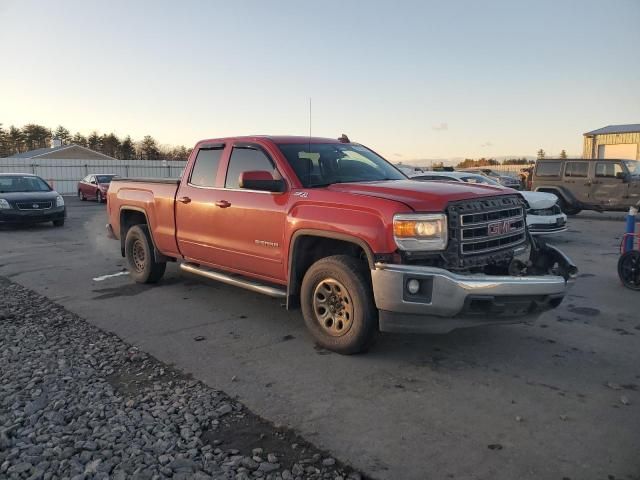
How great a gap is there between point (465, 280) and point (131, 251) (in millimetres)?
5311

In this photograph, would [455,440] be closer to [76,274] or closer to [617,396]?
[617,396]

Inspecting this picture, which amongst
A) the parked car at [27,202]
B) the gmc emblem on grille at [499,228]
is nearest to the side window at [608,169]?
the gmc emblem on grille at [499,228]

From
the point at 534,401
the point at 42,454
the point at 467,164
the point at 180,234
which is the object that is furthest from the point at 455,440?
the point at 467,164

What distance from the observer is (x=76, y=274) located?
27.6 feet

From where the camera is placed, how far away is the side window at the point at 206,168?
623cm

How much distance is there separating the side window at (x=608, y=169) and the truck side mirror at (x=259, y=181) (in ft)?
48.4

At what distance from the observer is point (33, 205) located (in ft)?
47.5

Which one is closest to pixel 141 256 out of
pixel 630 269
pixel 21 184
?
pixel 630 269

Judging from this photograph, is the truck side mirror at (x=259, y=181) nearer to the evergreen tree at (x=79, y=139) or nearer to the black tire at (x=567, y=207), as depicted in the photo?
the black tire at (x=567, y=207)

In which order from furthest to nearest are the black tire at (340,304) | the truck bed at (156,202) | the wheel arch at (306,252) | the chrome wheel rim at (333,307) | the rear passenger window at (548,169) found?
the rear passenger window at (548,169) < the truck bed at (156,202) < the wheel arch at (306,252) < the chrome wheel rim at (333,307) < the black tire at (340,304)

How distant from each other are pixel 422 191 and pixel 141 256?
468cm

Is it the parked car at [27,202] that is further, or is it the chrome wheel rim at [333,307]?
the parked car at [27,202]

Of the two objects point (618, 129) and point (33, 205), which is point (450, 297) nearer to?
point (33, 205)

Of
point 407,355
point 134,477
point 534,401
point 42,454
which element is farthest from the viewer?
point 407,355
